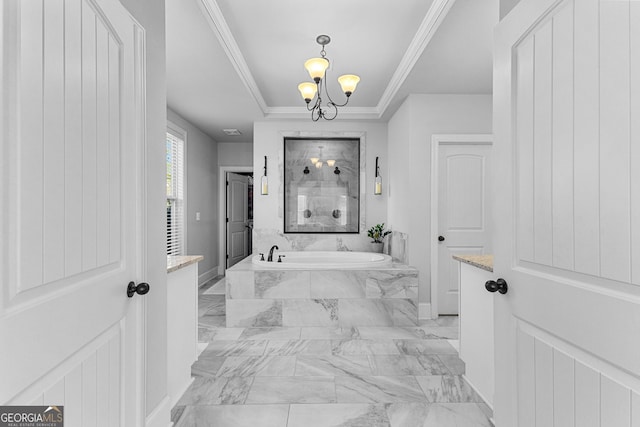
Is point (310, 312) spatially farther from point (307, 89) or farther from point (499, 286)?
point (499, 286)

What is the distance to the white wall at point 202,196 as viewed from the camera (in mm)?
4859

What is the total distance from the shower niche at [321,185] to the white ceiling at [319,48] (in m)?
0.81

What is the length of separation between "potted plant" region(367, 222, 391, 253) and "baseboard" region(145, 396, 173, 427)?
340cm

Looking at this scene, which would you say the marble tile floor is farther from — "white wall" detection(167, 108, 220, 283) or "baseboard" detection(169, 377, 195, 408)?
"white wall" detection(167, 108, 220, 283)

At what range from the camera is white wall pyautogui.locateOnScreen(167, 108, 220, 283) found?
4.86 m

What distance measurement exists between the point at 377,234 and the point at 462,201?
1.29 meters

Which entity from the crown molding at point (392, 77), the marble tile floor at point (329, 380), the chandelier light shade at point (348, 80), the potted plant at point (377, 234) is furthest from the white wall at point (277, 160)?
the chandelier light shade at point (348, 80)

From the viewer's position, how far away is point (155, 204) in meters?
1.60

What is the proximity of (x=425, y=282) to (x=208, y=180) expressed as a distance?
3.82 metres

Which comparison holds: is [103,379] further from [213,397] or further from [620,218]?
→ [620,218]

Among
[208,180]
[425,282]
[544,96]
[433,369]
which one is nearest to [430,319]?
[425,282]

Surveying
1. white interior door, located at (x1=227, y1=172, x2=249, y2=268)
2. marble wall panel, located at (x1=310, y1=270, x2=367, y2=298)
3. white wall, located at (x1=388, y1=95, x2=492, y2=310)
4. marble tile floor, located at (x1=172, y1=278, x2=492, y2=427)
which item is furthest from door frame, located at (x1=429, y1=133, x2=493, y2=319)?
white interior door, located at (x1=227, y1=172, x2=249, y2=268)

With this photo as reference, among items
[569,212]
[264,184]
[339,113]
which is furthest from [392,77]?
[569,212]

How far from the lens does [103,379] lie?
115cm
